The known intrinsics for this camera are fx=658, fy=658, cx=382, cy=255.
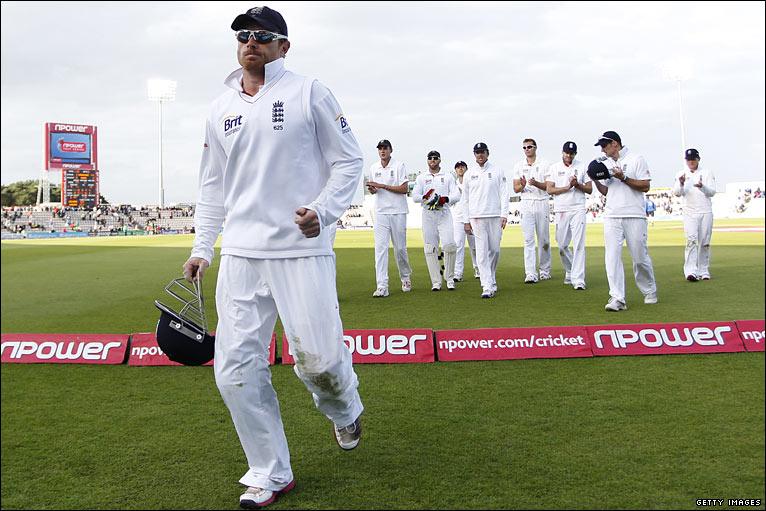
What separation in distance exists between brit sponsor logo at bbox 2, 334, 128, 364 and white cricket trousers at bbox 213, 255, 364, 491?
129 inches

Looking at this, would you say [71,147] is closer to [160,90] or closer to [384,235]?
[160,90]

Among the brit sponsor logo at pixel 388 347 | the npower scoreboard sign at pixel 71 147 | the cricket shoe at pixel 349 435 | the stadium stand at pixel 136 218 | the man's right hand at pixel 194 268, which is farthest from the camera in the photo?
the npower scoreboard sign at pixel 71 147

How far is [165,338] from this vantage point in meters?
3.53

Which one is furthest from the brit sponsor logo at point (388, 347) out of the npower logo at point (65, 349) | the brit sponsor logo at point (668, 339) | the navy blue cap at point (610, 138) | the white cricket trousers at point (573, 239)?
the white cricket trousers at point (573, 239)

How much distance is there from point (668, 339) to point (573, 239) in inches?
229

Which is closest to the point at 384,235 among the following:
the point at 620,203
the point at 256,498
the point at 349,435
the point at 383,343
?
the point at 620,203

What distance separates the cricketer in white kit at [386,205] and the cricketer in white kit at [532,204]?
8.51ft

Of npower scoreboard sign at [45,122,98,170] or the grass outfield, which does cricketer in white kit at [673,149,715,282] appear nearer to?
the grass outfield

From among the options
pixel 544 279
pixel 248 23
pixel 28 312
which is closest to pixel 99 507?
pixel 248 23

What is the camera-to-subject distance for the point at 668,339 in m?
5.94

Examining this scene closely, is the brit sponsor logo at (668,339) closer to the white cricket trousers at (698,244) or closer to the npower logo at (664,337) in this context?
the npower logo at (664,337)

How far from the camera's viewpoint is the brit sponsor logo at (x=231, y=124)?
10.8 ft

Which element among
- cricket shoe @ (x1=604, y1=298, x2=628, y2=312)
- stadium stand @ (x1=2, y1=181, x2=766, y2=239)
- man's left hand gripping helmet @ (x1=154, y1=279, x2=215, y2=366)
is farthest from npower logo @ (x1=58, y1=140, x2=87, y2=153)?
man's left hand gripping helmet @ (x1=154, y1=279, x2=215, y2=366)

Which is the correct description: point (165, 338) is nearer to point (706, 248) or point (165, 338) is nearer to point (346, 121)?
point (346, 121)
